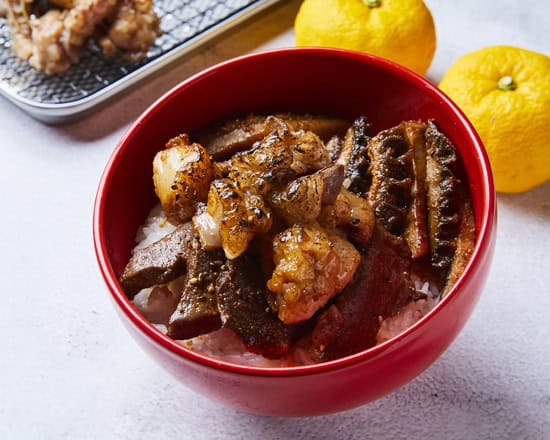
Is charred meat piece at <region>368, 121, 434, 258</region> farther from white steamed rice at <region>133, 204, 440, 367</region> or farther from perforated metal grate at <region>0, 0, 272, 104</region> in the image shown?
perforated metal grate at <region>0, 0, 272, 104</region>

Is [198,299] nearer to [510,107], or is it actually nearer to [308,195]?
[308,195]

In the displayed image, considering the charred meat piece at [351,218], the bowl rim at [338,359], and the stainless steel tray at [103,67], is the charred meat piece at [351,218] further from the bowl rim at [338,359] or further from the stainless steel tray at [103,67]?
the stainless steel tray at [103,67]

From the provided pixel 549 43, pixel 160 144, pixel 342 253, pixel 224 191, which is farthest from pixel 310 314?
pixel 549 43

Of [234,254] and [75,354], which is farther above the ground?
[234,254]

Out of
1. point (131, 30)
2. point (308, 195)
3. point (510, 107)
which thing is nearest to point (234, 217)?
point (308, 195)

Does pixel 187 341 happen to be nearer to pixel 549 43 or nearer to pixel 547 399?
pixel 547 399

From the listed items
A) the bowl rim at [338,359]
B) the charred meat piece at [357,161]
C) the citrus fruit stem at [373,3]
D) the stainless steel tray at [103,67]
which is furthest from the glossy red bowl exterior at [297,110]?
the stainless steel tray at [103,67]
